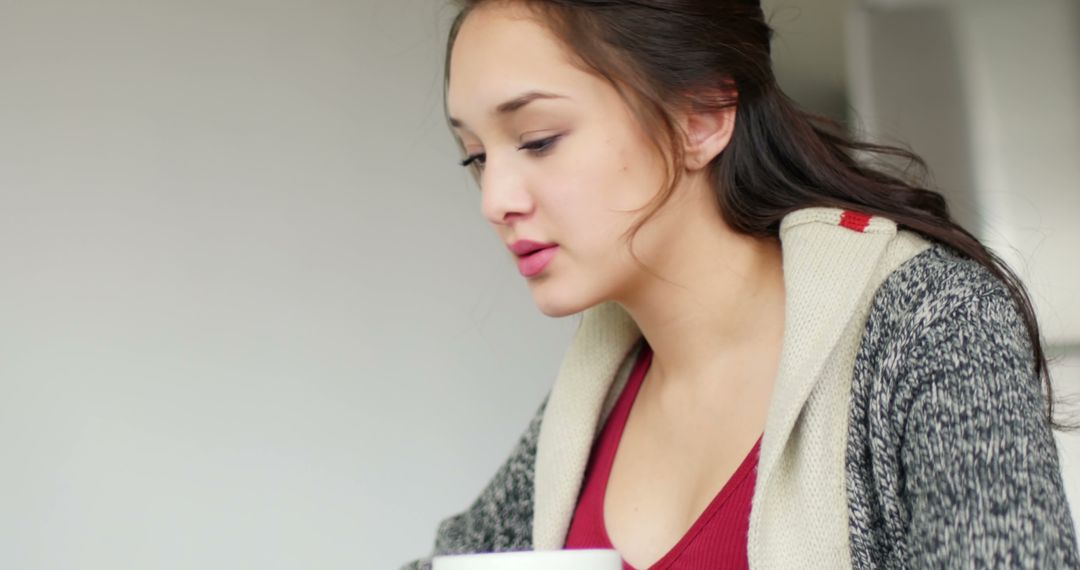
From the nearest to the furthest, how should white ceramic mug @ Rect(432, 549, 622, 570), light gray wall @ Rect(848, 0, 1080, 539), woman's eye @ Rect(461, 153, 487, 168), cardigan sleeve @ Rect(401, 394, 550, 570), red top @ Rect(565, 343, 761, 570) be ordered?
white ceramic mug @ Rect(432, 549, 622, 570) < red top @ Rect(565, 343, 761, 570) < woman's eye @ Rect(461, 153, 487, 168) < cardigan sleeve @ Rect(401, 394, 550, 570) < light gray wall @ Rect(848, 0, 1080, 539)

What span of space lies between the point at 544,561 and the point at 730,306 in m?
0.51

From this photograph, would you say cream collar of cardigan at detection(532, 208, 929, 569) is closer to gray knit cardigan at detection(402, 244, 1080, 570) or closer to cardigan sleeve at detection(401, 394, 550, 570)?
gray knit cardigan at detection(402, 244, 1080, 570)

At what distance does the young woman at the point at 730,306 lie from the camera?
0.82 m

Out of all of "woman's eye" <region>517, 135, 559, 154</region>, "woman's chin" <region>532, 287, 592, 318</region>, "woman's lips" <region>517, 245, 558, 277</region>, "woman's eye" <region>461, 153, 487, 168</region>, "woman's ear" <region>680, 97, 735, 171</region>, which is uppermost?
"woman's eye" <region>461, 153, 487, 168</region>

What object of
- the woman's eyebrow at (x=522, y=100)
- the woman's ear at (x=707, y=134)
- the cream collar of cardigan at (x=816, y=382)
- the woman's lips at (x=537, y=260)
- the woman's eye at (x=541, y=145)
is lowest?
the cream collar of cardigan at (x=816, y=382)

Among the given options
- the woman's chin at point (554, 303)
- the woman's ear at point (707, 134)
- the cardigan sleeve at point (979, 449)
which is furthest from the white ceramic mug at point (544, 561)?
the woman's ear at point (707, 134)

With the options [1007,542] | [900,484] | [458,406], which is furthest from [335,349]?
[1007,542]

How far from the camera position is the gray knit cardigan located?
2.41 ft

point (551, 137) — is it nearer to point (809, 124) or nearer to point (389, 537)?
point (809, 124)

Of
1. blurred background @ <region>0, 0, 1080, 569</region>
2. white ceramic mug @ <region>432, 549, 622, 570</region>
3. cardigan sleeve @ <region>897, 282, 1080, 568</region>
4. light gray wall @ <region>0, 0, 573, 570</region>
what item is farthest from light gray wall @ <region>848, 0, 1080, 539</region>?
white ceramic mug @ <region>432, 549, 622, 570</region>

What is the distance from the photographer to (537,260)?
103 cm

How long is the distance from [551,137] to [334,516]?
3.16 ft

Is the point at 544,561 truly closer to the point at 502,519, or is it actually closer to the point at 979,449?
the point at 979,449

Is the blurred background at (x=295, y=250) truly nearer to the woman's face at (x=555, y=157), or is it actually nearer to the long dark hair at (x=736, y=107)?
the long dark hair at (x=736, y=107)
